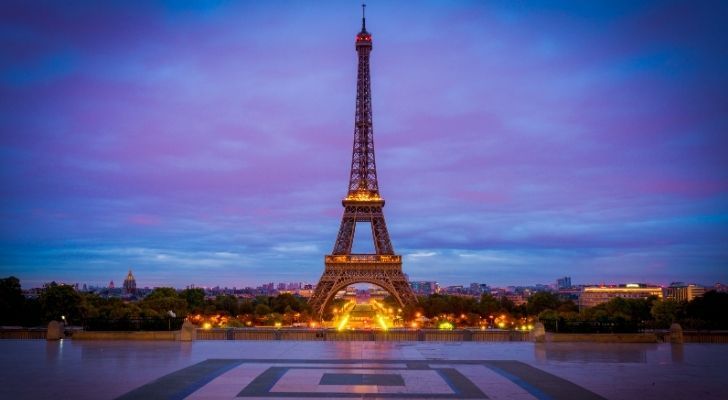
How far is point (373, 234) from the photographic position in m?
102

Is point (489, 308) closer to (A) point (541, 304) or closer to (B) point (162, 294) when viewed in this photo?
(A) point (541, 304)

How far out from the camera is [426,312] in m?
105

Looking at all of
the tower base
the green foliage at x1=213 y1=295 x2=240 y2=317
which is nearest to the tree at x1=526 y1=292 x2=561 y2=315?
the tower base

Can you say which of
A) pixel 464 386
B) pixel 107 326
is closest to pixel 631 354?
pixel 464 386

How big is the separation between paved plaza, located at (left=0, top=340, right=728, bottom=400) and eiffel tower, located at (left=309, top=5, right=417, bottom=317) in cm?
6592

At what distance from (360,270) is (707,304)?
4664 cm

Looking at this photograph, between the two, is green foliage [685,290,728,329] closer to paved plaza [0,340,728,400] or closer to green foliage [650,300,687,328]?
green foliage [650,300,687,328]

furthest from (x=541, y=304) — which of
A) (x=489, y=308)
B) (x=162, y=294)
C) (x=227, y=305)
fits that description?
(x=162, y=294)

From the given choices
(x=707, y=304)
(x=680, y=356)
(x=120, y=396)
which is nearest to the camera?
(x=120, y=396)

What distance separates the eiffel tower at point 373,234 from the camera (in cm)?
9888

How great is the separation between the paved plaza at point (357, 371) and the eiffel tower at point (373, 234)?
216ft

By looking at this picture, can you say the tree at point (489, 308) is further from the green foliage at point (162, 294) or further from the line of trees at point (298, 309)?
the green foliage at point (162, 294)

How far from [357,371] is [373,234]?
79457 mm

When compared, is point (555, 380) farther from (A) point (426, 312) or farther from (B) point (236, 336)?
(A) point (426, 312)
